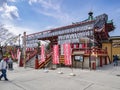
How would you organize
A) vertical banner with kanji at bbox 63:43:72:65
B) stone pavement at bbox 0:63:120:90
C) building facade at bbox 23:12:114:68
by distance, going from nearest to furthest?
stone pavement at bbox 0:63:120:90
vertical banner with kanji at bbox 63:43:72:65
building facade at bbox 23:12:114:68

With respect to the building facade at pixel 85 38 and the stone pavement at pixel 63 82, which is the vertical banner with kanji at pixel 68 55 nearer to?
the building facade at pixel 85 38

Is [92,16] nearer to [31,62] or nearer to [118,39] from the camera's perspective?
[118,39]

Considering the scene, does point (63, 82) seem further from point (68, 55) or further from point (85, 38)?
point (85, 38)

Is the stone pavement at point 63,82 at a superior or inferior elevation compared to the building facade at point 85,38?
inferior

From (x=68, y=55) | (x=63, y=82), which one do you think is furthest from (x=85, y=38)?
(x=63, y=82)

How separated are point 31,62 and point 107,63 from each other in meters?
10.6

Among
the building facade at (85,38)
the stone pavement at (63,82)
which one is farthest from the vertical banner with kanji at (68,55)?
Result: the stone pavement at (63,82)

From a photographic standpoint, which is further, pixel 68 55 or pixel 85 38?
pixel 85 38

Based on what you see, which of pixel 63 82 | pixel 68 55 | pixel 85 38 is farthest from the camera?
pixel 85 38

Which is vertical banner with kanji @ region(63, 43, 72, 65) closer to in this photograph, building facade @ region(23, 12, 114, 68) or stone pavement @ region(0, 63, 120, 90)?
building facade @ region(23, 12, 114, 68)

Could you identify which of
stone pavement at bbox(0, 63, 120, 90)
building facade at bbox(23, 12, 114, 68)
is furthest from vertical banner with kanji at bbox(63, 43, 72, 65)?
stone pavement at bbox(0, 63, 120, 90)

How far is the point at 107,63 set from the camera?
2520 centimetres

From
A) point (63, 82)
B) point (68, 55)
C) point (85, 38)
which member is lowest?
point (63, 82)

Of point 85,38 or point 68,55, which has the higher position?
point 85,38
